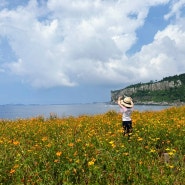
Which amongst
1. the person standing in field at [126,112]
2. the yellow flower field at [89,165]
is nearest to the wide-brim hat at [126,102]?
the person standing in field at [126,112]

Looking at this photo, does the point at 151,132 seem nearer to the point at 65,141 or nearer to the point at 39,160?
the point at 65,141

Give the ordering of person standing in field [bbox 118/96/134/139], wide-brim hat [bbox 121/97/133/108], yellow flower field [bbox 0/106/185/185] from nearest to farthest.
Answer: yellow flower field [bbox 0/106/185/185], person standing in field [bbox 118/96/134/139], wide-brim hat [bbox 121/97/133/108]

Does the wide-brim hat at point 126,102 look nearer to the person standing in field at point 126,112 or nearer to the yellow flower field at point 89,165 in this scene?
the person standing in field at point 126,112

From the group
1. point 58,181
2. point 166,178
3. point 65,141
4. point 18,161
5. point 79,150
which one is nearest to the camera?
point 166,178

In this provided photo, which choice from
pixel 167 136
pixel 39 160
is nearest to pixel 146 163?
pixel 39 160

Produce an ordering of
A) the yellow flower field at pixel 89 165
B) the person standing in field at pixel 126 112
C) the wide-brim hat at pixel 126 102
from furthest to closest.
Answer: the wide-brim hat at pixel 126 102
the person standing in field at pixel 126 112
the yellow flower field at pixel 89 165

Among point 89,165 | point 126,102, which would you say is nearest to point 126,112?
point 126,102

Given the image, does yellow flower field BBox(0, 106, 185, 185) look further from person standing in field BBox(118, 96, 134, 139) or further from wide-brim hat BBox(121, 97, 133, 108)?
wide-brim hat BBox(121, 97, 133, 108)

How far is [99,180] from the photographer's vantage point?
7.21m

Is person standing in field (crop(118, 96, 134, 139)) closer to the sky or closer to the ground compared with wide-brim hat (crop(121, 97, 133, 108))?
closer to the ground

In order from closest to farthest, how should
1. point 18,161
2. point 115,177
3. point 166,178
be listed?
point 166,178, point 115,177, point 18,161

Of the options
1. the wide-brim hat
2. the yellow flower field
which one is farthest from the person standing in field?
the yellow flower field

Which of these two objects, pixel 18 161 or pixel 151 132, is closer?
pixel 18 161

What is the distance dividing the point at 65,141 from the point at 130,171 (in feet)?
11.2
